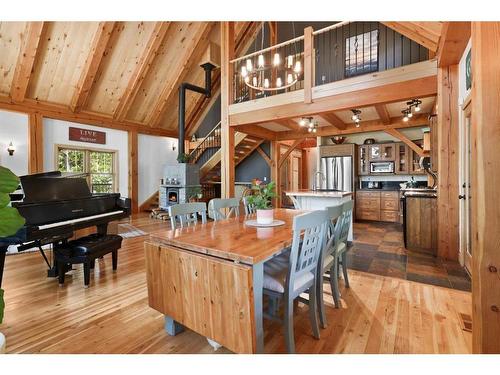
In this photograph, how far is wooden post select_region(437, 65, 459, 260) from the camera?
3334 mm

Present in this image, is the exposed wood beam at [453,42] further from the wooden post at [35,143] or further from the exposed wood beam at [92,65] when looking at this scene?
the wooden post at [35,143]

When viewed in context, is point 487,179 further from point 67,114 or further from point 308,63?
point 67,114

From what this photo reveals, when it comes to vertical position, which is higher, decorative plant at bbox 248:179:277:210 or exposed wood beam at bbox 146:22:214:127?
exposed wood beam at bbox 146:22:214:127

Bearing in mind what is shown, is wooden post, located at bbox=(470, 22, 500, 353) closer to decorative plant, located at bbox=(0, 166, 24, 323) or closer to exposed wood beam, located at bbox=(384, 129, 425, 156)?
decorative plant, located at bbox=(0, 166, 24, 323)

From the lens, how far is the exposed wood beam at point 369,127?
558 cm

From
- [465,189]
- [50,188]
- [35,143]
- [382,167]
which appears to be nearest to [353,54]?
[382,167]

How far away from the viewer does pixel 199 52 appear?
7770mm

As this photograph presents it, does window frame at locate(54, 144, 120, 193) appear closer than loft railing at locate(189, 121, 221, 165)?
Yes

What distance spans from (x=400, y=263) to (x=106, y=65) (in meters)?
7.54

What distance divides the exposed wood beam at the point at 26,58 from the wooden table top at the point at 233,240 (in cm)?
572

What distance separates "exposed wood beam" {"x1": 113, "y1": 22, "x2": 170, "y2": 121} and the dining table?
6131mm

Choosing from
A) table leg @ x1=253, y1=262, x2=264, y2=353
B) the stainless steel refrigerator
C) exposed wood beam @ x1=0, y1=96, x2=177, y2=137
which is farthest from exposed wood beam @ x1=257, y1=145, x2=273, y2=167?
table leg @ x1=253, y1=262, x2=264, y2=353

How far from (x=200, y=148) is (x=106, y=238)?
6509 mm

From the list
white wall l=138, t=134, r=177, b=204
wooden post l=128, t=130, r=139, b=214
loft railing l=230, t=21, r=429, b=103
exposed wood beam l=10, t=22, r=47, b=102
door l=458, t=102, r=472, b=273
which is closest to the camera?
door l=458, t=102, r=472, b=273
